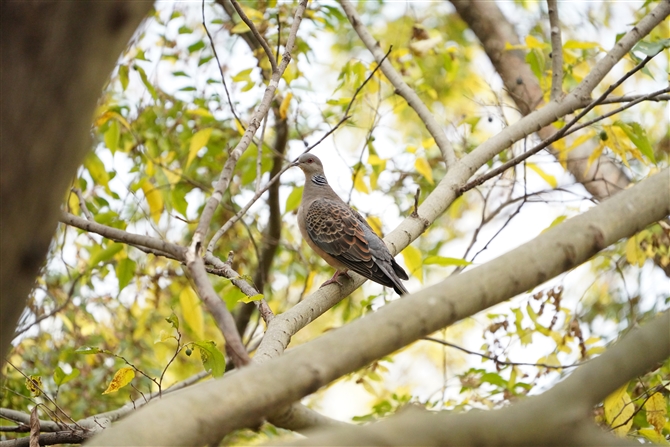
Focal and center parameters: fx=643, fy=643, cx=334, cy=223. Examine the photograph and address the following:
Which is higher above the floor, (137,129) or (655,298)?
(137,129)

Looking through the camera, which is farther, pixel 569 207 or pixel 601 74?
pixel 569 207

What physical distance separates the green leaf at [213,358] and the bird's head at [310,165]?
3460 millimetres

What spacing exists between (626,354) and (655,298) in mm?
4500

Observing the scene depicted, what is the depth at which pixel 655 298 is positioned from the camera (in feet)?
17.9

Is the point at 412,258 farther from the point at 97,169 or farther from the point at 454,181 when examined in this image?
the point at 97,169

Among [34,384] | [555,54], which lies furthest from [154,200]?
[555,54]

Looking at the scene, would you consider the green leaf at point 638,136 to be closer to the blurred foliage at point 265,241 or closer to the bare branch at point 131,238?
the blurred foliage at point 265,241

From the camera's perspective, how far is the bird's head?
6.05 m

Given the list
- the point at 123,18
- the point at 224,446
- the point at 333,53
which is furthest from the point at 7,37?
the point at 333,53

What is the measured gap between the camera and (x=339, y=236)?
4973mm

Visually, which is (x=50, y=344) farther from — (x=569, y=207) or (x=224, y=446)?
(x=569, y=207)

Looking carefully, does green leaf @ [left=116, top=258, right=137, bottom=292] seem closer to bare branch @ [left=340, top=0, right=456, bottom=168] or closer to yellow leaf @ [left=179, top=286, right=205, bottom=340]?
yellow leaf @ [left=179, top=286, right=205, bottom=340]

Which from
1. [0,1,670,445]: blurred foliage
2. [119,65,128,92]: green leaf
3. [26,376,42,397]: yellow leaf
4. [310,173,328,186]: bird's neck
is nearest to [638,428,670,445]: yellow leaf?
[0,1,670,445]: blurred foliage

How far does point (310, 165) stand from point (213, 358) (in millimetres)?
3569
